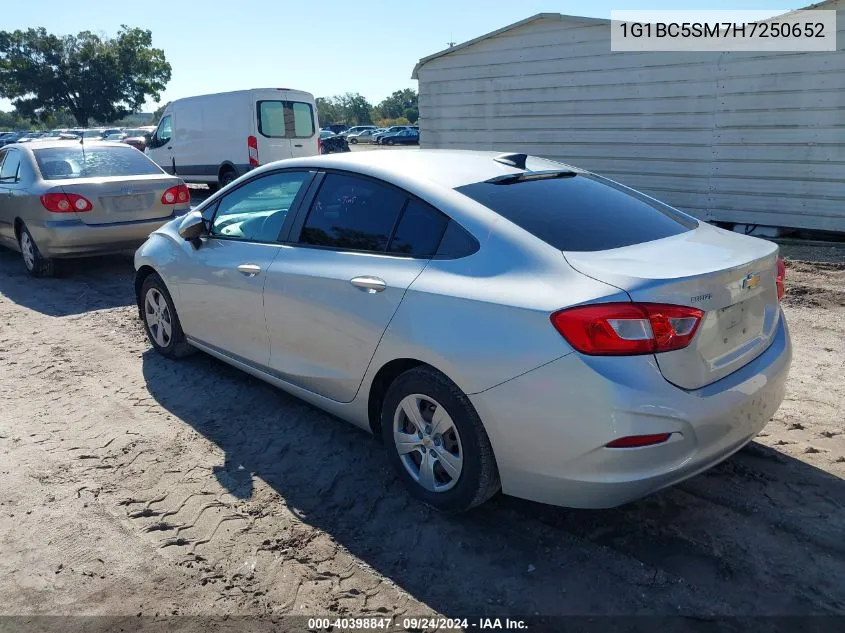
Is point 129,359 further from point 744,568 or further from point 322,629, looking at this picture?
point 744,568

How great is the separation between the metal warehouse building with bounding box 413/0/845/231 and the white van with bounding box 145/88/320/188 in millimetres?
3457

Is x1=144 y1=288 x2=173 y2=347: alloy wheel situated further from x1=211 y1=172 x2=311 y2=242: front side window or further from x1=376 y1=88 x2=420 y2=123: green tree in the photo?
x1=376 y1=88 x2=420 y2=123: green tree

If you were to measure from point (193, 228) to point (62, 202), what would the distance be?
150 inches

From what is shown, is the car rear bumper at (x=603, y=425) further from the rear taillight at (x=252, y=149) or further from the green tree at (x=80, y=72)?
the green tree at (x=80, y=72)

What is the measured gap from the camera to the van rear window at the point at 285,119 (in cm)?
1364

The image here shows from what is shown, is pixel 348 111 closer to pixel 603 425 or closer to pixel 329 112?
pixel 329 112

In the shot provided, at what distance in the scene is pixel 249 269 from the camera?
3867mm

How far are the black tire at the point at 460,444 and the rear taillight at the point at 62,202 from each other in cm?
576

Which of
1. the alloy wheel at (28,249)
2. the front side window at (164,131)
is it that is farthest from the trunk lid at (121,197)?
the front side window at (164,131)

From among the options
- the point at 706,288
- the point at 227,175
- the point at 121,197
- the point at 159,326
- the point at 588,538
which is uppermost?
the point at 121,197

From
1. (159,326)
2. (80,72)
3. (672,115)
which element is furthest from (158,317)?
(80,72)

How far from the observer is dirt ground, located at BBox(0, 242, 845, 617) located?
2545 mm

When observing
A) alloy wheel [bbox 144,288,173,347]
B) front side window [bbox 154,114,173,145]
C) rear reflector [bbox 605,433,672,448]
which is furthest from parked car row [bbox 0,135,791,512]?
front side window [bbox 154,114,173,145]

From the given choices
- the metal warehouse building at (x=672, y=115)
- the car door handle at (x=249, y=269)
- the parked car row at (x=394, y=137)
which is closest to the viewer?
the car door handle at (x=249, y=269)
